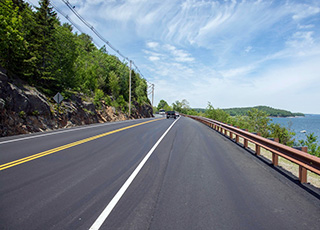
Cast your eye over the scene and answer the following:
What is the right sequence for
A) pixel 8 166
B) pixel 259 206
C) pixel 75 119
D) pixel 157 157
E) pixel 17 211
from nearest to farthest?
1. pixel 17 211
2. pixel 259 206
3. pixel 8 166
4. pixel 157 157
5. pixel 75 119

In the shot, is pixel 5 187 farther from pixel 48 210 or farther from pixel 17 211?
pixel 48 210

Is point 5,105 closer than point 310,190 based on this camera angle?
No

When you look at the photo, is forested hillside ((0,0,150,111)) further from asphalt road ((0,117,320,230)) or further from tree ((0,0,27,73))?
asphalt road ((0,117,320,230))

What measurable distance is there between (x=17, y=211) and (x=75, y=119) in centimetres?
2026

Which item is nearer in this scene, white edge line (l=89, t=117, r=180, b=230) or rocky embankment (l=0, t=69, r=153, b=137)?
white edge line (l=89, t=117, r=180, b=230)

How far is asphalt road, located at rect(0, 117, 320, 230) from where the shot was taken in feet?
9.98

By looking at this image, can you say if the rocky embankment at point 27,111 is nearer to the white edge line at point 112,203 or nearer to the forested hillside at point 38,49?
the forested hillside at point 38,49

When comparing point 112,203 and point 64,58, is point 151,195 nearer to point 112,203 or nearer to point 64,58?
point 112,203

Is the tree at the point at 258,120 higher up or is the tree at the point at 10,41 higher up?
the tree at the point at 10,41

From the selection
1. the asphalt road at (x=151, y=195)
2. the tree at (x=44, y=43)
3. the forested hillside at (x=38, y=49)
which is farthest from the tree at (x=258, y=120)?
the asphalt road at (x=151, y=195)

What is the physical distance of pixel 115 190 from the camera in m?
4.15

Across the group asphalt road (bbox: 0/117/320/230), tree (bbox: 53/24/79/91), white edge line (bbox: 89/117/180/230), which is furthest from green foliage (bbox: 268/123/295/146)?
white edge line (bbox: 89/117/180/230)

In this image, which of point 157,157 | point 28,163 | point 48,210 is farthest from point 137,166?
point 28,163

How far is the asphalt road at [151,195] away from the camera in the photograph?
3.04 m
